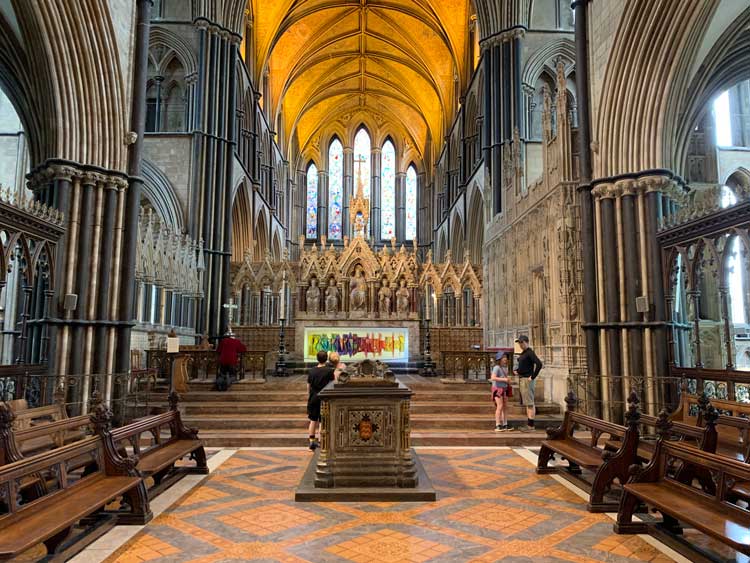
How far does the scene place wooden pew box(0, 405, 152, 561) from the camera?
10.5 ft

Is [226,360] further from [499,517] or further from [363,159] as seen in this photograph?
[363,159]

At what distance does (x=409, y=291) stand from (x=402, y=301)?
388mm

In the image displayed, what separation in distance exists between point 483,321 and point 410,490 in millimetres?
12245

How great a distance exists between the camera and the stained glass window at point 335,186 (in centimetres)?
3928

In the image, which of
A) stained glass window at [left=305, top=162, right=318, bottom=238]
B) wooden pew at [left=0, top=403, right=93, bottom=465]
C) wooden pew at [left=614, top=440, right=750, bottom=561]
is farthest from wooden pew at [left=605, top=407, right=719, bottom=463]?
stained glass window at [left=305, top=162, right=318, bottom=238]

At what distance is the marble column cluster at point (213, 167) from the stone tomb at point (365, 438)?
12.2 metres

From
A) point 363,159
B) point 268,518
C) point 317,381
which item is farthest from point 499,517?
point 363,159

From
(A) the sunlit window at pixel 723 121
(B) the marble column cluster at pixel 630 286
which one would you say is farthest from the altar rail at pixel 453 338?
(A) the sunlit window at pixel 723 121

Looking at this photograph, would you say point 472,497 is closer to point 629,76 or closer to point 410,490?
point 410,490

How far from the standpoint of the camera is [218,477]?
19.9 ft

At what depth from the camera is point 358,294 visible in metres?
15.7

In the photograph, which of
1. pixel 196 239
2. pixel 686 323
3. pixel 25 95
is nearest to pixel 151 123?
pixel 196 239

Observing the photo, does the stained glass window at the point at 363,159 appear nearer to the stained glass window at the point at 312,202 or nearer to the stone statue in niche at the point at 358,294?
the stained glass window at the point at 312,202

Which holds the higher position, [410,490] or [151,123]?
[151,123]
